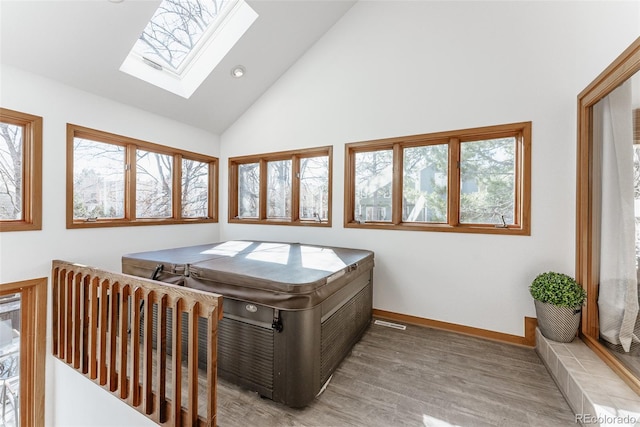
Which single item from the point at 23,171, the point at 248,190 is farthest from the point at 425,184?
the point at 23,171

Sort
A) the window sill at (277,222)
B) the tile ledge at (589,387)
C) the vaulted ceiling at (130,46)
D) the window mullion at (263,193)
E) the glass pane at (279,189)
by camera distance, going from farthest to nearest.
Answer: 1. the window mullion at (263,193)
2. the glass pane at (279,189)
3. the window sill at (277,222)
4. the vaulted ceiling at (130,46)
5. the tile ledge at (589,387)

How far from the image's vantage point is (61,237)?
251cm

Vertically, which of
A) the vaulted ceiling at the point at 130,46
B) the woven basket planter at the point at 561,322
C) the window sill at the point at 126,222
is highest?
the vaulted ceiling at the point at 130,46

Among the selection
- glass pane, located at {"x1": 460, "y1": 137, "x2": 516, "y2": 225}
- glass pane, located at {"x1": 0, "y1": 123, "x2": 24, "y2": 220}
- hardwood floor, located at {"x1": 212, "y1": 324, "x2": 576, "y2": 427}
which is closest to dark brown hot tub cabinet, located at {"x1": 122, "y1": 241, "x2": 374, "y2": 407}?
hardwood floor, located at {"x1": 212, "y1": 324, "x2": 576, "y2": 427}

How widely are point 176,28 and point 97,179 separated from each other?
1875 mm

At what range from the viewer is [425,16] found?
112 inches

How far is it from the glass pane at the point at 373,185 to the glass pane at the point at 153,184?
2584 mm

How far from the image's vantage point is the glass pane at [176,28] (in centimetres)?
273

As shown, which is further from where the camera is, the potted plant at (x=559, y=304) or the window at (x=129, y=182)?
the window at (x=129, y=182)

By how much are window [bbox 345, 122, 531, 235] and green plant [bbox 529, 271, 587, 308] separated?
46cm

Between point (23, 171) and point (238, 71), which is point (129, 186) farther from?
point (238, 71)

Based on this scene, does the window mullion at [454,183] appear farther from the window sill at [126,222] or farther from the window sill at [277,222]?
the window sill at [126,222]

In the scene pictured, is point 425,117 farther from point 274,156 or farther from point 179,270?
point 179,270

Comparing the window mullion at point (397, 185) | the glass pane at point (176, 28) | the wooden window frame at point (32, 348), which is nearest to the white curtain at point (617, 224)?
the window mullion at point (397, 185)
